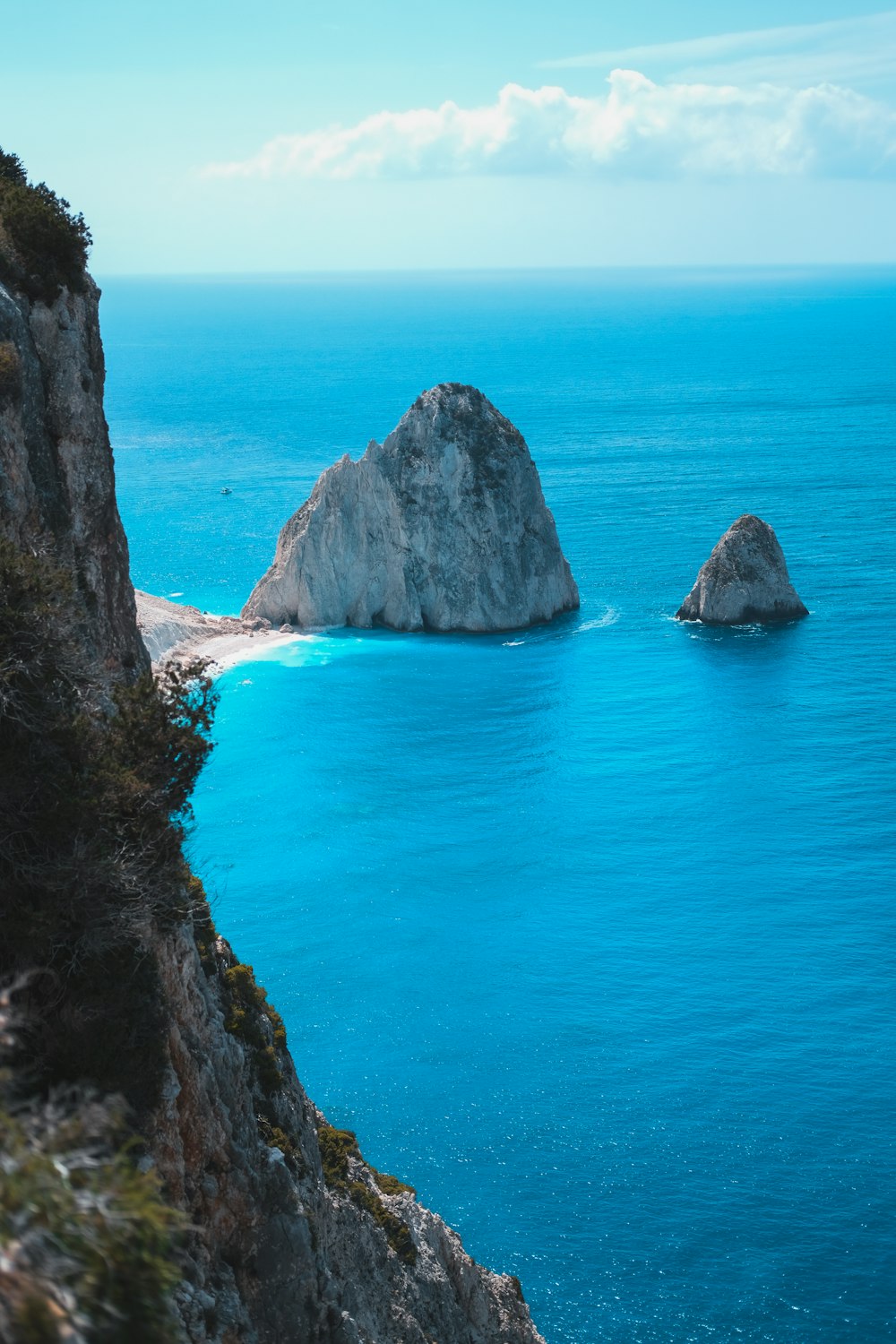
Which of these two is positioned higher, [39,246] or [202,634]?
[39,246]

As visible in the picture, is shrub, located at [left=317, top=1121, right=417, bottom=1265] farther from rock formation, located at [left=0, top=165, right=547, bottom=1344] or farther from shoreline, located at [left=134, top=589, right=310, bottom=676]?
shoreline, located at [left=134, top=589, right=310, bottom=676]

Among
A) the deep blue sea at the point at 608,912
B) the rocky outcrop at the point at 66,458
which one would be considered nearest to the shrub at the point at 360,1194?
the rocky outcrop at the point at 66,458

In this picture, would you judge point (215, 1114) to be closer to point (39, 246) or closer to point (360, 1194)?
point (360, 1194)

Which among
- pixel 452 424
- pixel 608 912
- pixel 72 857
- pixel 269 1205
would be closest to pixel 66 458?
pixel 72 857

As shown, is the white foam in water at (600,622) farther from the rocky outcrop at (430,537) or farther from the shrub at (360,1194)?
the shrub at (360,1194)

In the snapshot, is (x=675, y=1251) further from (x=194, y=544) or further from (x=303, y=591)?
(x=194, y=544)

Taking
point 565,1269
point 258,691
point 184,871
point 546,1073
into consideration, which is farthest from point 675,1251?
point 258,691

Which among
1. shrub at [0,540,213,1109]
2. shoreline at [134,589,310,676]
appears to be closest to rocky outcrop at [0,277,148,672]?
shrub at [0,540,213,1109]
